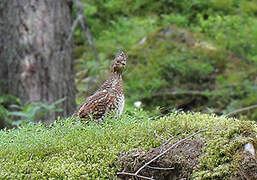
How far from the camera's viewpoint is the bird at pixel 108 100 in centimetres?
402

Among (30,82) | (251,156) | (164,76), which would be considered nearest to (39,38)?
(30,82)

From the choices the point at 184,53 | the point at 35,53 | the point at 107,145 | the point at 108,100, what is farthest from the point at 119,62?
the point at 184,53

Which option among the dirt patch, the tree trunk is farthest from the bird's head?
the tree trunk

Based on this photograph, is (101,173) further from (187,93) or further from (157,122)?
(187,93)

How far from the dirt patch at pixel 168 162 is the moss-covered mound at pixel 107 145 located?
0.05m

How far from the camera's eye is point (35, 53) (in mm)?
8273

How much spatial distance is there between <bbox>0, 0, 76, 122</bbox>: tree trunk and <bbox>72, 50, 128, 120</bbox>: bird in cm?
416

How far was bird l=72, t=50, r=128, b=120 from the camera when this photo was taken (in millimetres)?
4023

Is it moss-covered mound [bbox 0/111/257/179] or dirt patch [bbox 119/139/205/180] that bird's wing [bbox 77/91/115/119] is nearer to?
moss-covered mound [bbox 0/111/257/179]

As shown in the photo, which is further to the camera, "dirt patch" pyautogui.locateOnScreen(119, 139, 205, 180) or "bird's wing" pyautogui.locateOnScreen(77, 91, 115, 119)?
"bird's wing" pyautogui.locateOnScreen(77, 91, 115, 119)

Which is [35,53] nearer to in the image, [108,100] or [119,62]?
[119,62]

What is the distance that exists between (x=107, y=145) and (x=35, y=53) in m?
5.34

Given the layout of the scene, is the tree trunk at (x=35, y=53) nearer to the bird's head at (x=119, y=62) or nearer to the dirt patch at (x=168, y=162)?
the bird's head at (x=119, y=62)

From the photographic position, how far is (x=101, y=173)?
3.08m
